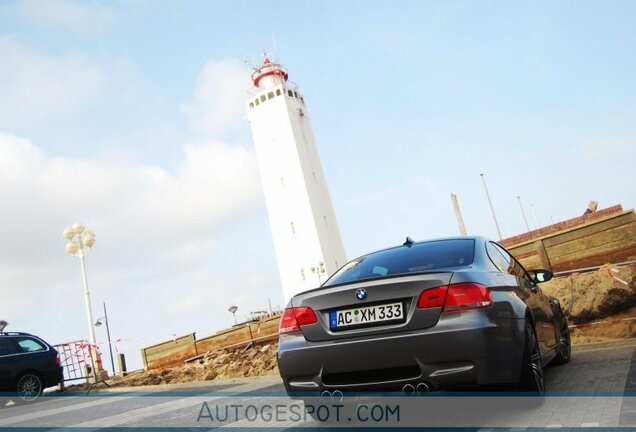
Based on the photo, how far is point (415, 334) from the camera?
137 inches

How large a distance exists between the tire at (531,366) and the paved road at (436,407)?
0.11m

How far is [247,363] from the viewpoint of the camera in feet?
46.2

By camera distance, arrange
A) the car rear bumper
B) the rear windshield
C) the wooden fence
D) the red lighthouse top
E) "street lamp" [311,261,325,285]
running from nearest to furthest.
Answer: the car rear bumper, the rear windshield, the wooden fence, "street lamp" [311,261,325,285], the red lighthouse top

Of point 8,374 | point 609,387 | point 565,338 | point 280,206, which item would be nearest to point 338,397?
point 609,387

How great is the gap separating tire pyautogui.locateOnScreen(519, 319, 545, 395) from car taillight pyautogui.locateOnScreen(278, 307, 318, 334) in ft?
4.78

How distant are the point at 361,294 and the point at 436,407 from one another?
1.17 meters

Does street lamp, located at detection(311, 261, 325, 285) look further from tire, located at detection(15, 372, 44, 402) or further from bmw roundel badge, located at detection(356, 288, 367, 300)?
bmw roundel badge, located at detection(356, 288, 367, 300)

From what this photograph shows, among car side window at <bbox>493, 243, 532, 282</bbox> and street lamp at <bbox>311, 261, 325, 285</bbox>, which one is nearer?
car side window at <bbox>493, 243, 532, 282</bbox>

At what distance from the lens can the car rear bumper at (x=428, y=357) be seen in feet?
11.1

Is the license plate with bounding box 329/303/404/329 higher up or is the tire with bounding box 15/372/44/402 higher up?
the tire with bounding box 15/372/44/402

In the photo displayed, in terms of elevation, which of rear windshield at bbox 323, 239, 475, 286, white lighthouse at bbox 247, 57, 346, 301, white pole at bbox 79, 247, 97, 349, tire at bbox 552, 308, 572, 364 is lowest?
tire at bbox 552, 308, 572, 364

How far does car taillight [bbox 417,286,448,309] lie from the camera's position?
3527 millimetres

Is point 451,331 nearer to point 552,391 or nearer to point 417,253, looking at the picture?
point 417,253

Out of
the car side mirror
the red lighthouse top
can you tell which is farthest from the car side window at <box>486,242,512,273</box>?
the red lighthouse top
